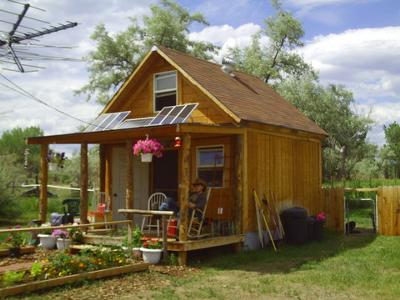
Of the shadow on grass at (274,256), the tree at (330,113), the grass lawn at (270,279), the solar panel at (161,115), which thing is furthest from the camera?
the tree at (330,113)

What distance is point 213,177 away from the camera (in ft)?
45.2

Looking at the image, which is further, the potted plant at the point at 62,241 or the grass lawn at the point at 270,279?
the potted plant at the point at 62,241

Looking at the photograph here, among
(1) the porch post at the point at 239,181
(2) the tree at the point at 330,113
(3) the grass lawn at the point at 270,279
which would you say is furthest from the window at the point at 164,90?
(2) the tree at the point at 330,113

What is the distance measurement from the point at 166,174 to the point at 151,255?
5.10 m

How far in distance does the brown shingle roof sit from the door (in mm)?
2531

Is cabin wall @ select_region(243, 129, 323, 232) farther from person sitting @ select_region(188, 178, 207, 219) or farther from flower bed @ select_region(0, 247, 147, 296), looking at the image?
flower bed @ select_region(0, 247, 147, 296)

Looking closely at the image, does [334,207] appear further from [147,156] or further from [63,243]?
[63,243]

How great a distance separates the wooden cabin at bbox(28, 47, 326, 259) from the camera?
41.5 ft

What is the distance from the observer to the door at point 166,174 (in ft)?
50.3

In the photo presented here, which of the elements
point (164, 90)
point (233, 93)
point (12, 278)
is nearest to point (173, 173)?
point (164, 90)

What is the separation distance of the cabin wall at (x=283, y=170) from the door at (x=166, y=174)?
2819mm

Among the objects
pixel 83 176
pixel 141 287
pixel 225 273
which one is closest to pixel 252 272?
pixel 225 273

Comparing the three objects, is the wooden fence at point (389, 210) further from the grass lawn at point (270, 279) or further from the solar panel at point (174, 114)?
the solar panel at point (174, 114)

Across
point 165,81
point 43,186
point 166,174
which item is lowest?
point 43,186
